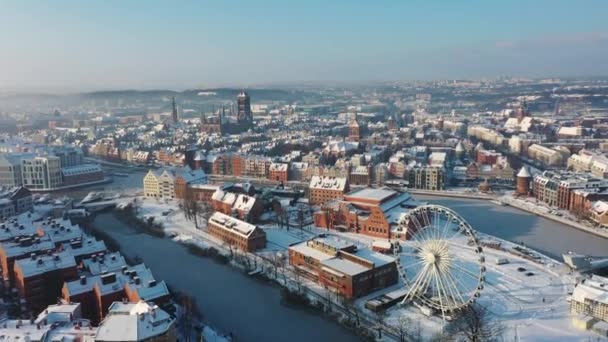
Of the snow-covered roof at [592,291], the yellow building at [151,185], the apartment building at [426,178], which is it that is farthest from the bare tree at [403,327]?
the yellow building at [151,185]

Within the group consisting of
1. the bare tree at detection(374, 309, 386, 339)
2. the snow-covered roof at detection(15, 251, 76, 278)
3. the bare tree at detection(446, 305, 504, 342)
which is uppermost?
the snow-covered roof at detection(15, 251, 76, 278)

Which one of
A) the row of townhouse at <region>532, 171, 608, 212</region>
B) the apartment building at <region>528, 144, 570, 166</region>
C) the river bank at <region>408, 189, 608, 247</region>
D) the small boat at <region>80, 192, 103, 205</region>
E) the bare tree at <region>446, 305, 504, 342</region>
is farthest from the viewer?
the apartment building at <region>528, 144, 570, 166</region>

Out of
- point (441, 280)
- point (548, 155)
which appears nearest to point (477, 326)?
point (441, 280)

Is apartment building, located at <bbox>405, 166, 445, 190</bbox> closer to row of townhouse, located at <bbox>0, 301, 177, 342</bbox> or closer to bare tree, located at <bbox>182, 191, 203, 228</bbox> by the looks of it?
bare tree, located at <bbox>182, 191, 203, 228</bbox>

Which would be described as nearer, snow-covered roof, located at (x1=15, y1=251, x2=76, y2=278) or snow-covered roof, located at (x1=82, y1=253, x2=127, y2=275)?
snow-covered roof, located at (x1=15, y1=251, x2=76, y2=278)

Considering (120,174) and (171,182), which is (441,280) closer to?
(171,182)

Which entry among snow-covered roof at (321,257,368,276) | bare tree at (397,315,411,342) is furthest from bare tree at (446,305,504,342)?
snow-covered roof at (321,257,368,276)

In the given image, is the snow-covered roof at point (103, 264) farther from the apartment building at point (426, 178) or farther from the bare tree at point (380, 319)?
the apartment building at point (426, 178)
